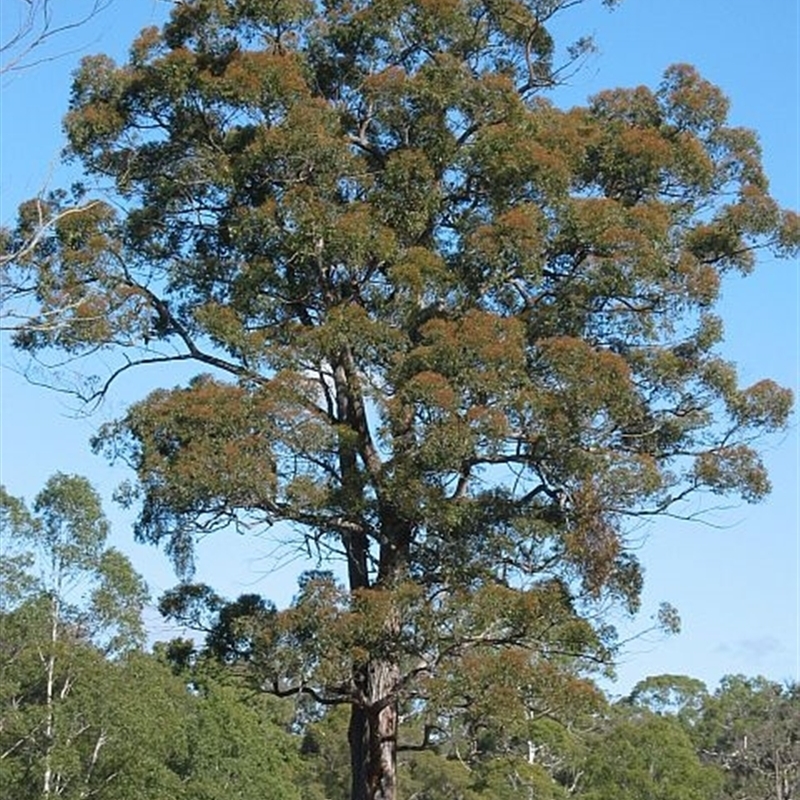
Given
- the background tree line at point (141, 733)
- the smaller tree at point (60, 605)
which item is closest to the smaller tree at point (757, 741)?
the background tree line at point (141, 733)

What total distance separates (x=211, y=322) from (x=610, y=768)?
71.6 feet

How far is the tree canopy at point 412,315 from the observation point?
949 centimetres

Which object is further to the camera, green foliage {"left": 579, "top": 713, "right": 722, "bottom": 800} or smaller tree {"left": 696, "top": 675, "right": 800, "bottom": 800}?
smaller tree {"left": 696, "top": 675, "right": 800, "bottom": 800}

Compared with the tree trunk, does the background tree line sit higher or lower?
higher

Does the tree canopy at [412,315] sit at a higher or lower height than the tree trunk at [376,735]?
higher

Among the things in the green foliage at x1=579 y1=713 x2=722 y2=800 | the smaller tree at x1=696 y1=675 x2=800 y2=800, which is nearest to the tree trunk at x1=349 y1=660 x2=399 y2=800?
the green foliage at x1=579 y1=713 x2=722 y2=800

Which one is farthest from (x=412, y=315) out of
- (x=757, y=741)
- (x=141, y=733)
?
(x=757, y=741)

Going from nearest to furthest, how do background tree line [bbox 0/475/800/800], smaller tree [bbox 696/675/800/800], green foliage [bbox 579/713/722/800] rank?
background tree line [bbox 0/475/800/800] < green foliage [bbox 579/713/722/800] < smaller tree [bbox 696/675/800/800]

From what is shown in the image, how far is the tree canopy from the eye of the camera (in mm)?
9492

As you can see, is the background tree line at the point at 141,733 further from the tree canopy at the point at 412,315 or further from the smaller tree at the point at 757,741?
the tree canopy at the point at 412,315

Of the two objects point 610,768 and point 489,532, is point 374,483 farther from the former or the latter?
point 610,768

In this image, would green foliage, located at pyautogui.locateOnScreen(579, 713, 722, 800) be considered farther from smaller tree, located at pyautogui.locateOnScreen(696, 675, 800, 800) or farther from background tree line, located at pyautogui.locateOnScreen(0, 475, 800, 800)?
smaller tree, located at pyautogui.locateOnScreen(696, 675, 800, 800)

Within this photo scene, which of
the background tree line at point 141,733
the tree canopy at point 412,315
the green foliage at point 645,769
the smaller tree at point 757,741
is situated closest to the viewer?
the tree canopy at point 412,315

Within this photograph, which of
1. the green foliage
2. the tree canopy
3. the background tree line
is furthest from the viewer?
the green foliage
